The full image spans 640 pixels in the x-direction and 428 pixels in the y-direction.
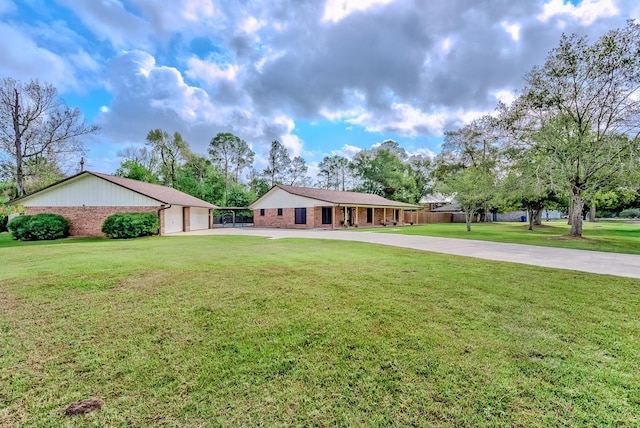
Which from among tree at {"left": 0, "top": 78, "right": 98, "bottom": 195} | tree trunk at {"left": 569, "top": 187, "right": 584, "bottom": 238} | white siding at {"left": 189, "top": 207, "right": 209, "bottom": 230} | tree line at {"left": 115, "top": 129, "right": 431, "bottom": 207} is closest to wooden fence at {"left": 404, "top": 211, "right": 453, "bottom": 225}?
tree line at {"left": 115, "top": 129, "right": 431, "bottom": 207}

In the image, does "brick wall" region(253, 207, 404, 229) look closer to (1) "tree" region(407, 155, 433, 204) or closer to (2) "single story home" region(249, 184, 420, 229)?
(2) "single story home" region(249, 184, 420, 229)

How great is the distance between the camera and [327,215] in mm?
26266

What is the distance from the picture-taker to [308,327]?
3594 mm

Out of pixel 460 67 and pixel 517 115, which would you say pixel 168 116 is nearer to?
pixel 460 67

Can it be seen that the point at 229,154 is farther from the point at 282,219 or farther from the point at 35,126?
the point at 35,126

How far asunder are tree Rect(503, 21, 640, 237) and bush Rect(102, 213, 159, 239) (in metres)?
22.5

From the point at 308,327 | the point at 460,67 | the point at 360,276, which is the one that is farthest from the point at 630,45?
the point at 308,327

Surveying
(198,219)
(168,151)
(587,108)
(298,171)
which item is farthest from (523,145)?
(168,151)

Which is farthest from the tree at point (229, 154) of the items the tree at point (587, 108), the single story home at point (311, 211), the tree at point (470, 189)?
the tree at point (587, 108)

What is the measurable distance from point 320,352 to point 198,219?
25.6 m

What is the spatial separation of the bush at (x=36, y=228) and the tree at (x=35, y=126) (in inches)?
313

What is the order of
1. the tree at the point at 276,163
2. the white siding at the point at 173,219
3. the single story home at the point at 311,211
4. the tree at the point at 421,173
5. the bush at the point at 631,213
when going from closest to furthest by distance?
the white siding at the point at 173,219, the single story home at the point at 311,211, the bush at the point at 631,213, the tree at the point at 276,163, the tree at the point at 421,173

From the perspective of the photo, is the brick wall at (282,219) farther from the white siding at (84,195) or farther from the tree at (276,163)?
the tree at (276,163)

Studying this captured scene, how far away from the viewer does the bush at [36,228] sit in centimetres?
1616
